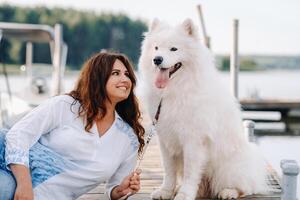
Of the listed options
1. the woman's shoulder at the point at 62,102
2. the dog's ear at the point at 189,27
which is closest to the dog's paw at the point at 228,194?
the dog's ear at the point at 189,27

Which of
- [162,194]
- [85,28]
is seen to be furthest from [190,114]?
[85,28]

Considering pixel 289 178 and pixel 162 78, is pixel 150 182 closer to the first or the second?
pixel 162 78

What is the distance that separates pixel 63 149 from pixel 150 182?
77.0 inches

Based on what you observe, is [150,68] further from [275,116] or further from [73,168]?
[275,116]

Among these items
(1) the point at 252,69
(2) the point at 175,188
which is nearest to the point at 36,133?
(2) the point at 175,188

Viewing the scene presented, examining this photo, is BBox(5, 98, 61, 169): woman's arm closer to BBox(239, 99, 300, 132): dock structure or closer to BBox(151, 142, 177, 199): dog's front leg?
BBox(151, 142, 177, 199): dog's front leg

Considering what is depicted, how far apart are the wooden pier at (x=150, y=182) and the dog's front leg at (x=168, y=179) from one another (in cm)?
13

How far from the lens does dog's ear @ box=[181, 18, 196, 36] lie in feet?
12.4

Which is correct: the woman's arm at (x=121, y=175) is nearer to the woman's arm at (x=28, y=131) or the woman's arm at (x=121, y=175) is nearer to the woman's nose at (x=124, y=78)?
the woman's nose at (x=124, y=78)

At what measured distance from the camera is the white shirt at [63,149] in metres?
2.93

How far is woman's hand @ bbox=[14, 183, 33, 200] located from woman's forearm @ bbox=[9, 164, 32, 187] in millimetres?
18

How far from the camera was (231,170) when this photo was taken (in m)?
4.08

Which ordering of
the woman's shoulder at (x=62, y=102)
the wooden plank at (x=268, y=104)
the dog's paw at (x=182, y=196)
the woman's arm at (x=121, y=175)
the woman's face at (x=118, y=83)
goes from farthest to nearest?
the wooden plank at (x=268, y=104) < the dog's paw at (x=182, y=196) < the woman's arm at (x=121, y=175) < the woman's face at (x=118, y=83) < the woman's shoulder at (x=62, y=102)

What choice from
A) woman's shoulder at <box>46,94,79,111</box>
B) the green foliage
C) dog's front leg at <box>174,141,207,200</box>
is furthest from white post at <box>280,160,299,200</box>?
the green foliage
